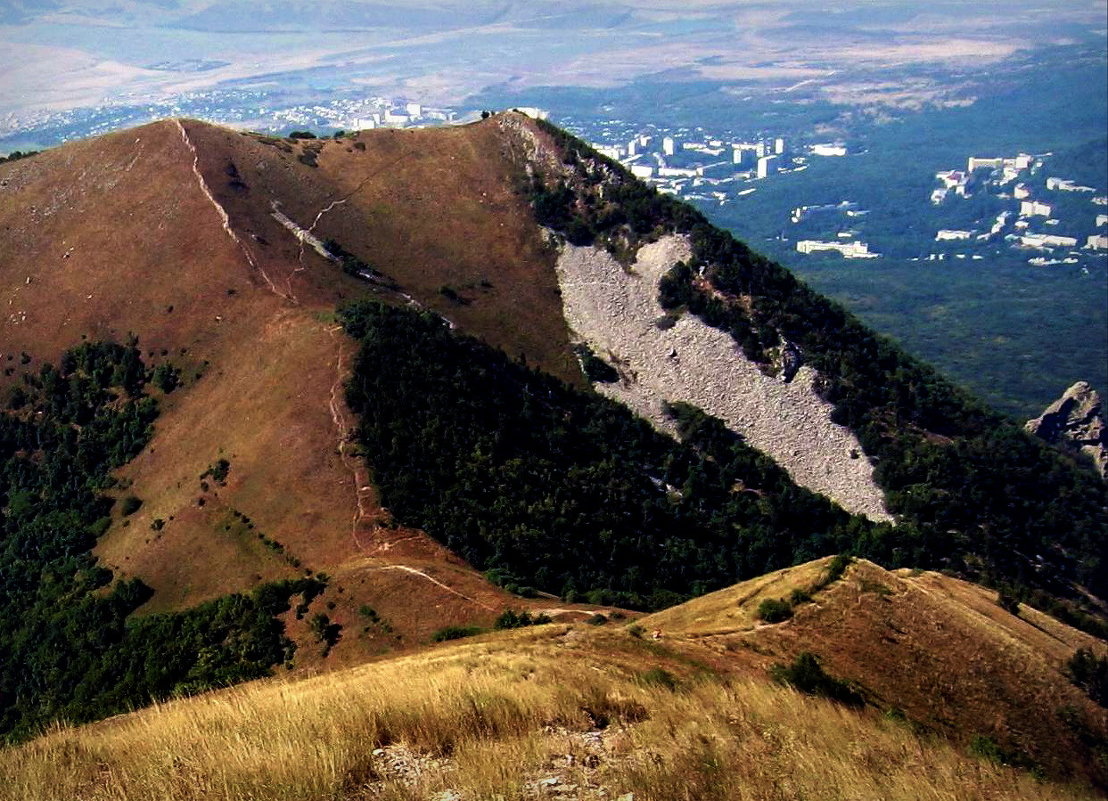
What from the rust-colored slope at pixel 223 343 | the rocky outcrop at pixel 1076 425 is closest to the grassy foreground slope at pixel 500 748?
the rust-colored slope at pixel 223 343

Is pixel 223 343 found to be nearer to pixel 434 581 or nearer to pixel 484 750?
pixel 434 581

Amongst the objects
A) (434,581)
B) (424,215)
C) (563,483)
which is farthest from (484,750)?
(424,215)

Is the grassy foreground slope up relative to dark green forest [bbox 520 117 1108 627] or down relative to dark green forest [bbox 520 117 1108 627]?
up

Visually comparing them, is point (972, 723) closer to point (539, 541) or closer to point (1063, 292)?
point (539, 541)

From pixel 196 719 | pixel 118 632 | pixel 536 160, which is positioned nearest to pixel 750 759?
pixel 196 719

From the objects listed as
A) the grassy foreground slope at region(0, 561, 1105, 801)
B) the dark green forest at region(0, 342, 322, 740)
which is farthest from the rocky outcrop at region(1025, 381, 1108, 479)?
the grassy foreground slope at region(0, 561, 1105, 801)

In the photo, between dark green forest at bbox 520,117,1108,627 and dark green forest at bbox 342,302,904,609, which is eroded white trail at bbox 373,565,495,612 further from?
dark green forest at bbox 520,117,1108,627

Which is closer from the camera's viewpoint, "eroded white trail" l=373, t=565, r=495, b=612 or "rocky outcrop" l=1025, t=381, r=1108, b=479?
"eroded white trail" l=373, t=565, r=495, b=612
